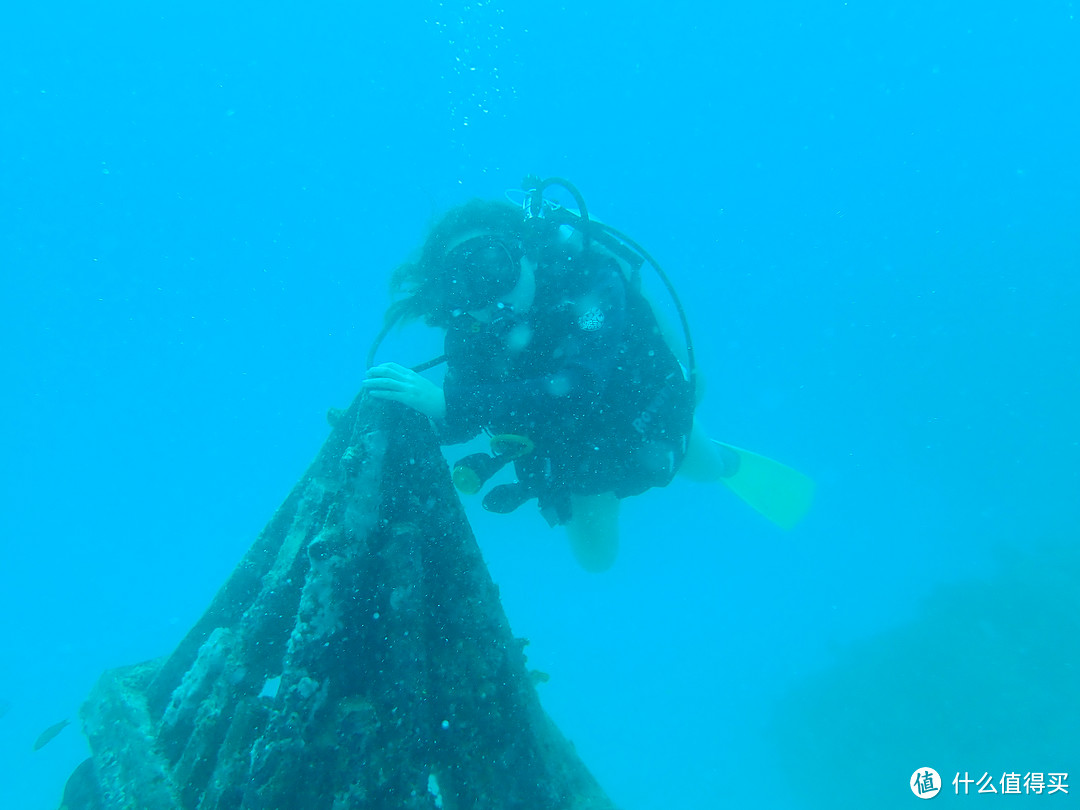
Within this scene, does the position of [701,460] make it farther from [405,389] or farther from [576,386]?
[405,389]

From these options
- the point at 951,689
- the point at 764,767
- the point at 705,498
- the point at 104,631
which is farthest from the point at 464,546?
the point at 104,631

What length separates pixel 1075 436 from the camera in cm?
3041

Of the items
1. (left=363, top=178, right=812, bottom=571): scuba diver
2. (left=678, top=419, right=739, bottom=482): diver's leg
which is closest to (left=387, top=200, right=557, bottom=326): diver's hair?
(left=363, top=178, right=812, bottom=571): scuba diver

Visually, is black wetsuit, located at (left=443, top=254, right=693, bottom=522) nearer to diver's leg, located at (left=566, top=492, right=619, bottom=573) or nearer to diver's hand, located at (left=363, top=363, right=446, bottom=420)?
diver's hand, located at (left=363, top=363, right=446, bottom=420)

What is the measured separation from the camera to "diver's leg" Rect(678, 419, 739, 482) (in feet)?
20.3

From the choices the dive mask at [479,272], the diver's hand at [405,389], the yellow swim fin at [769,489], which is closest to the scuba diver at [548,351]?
the dive mask at [479,272]

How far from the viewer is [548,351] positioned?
368cm

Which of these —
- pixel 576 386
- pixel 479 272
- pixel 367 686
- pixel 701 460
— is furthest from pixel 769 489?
pixel 367 686

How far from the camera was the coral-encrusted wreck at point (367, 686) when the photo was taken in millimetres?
1710

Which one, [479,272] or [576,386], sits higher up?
[479,272]

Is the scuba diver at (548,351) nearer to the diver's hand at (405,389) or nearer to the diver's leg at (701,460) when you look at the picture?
the diver's hand at (405,389)

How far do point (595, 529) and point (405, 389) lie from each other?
12.5 ft

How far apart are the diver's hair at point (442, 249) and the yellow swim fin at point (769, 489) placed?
17.3ft

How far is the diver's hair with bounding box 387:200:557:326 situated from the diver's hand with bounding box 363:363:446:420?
115 centimetres
